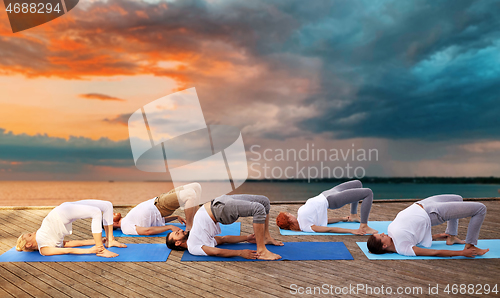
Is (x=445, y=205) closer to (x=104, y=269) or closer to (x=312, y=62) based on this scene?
(x=104, y=269)

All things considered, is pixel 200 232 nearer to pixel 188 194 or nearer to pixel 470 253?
pixel 188 194

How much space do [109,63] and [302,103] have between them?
12984 mm

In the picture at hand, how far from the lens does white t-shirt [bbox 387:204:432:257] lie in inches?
127

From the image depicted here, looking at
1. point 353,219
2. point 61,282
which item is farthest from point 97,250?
point 353,219

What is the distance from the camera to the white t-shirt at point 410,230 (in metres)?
3.22

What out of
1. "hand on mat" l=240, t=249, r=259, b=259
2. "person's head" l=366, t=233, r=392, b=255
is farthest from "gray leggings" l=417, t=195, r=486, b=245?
"hand on mat" l=240, t=249, r=259, b=259

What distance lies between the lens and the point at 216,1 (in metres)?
16.9

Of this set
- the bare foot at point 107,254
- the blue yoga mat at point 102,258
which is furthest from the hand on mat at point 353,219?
the bare foot at point 107,254

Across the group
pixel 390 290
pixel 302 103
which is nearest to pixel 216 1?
pixel 302 103

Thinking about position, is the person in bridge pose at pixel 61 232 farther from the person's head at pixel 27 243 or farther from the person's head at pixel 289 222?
the person's head at pixel 289 222

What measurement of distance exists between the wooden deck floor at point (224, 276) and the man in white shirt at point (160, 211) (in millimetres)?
801

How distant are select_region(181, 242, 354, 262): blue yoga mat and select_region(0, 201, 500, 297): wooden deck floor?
10cm

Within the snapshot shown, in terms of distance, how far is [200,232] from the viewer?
131 inches

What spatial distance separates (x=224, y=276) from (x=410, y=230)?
1.88 meters
